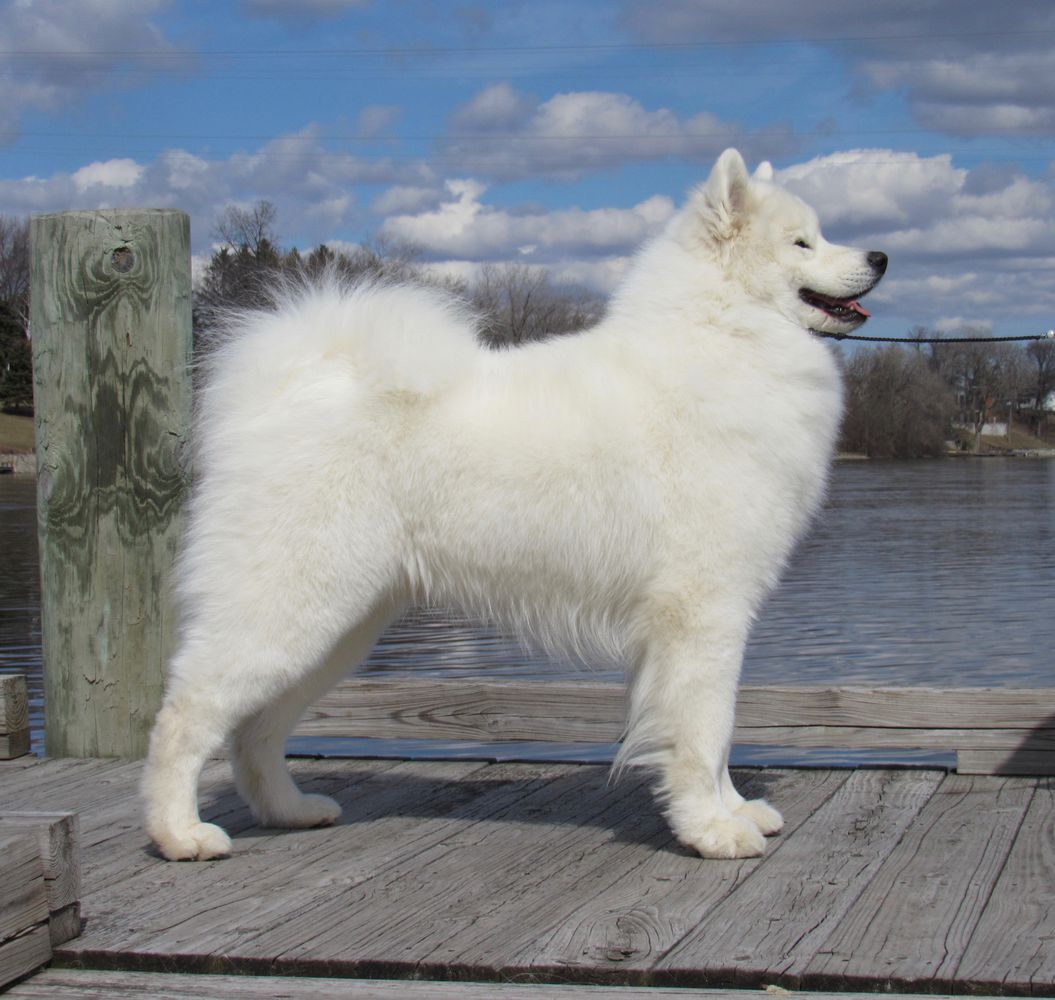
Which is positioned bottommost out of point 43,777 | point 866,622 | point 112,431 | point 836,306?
point 866,622

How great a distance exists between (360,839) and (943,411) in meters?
82.5

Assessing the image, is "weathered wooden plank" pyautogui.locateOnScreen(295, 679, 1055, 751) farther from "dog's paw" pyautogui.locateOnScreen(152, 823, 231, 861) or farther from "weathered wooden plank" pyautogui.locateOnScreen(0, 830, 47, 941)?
"weathered wooden plank" pyautogui.locateOnScreen(0, 830, 47, 941)

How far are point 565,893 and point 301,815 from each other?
1.24 m

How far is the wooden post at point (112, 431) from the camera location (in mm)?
5344

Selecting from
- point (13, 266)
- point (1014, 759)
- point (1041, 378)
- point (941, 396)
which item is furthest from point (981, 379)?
point (1014, 759)

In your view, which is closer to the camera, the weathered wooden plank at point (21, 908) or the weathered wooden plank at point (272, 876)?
the weathered wooden plank at point (21, 908)

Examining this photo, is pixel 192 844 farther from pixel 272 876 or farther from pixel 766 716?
pixel 766 716

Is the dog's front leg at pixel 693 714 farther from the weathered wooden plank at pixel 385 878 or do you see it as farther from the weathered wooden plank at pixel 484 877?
the weathered wooden plank at pixel 385 878

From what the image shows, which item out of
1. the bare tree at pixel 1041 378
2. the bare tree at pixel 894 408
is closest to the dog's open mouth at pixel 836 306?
the bare tree at pixel 894 408

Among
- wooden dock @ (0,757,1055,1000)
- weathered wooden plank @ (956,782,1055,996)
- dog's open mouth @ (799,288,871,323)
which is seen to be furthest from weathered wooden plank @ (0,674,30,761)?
weathered wooden plank @ (956,782,1055,996)

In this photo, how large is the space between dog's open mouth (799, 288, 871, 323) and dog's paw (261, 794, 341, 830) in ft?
7.99

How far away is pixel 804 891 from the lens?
3727 millimetres

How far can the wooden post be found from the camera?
17.5 ft

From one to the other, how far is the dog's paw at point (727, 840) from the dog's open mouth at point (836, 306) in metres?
1.76
